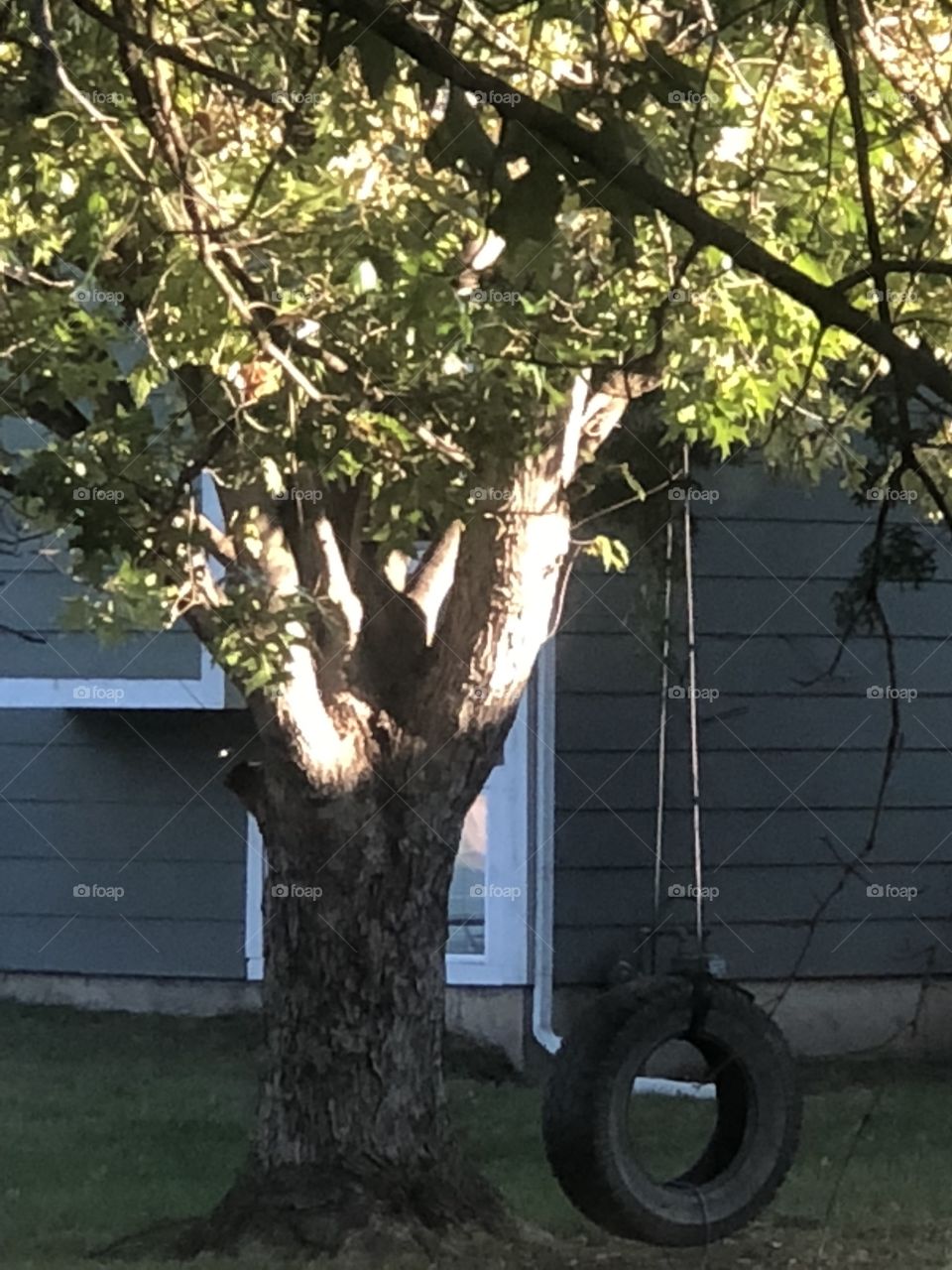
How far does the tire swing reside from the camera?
15.1 feet

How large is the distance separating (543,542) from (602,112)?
3.01 metres

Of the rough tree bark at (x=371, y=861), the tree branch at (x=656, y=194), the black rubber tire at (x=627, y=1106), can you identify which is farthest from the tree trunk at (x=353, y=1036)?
the tree branch at (x=656, y=194)

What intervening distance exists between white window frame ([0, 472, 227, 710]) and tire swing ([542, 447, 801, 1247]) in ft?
15.7

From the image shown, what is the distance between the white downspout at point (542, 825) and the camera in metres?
9.02

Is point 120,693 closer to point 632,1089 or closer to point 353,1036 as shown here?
point 353,1036

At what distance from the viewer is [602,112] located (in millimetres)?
3006

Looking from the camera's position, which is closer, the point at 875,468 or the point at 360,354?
the point at 360,354

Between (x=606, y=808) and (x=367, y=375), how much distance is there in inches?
191

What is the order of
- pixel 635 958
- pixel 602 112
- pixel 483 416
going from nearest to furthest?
pixel 602 112 < pixel 483 416 < pixel 635 958

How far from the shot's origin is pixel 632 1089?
4.74m

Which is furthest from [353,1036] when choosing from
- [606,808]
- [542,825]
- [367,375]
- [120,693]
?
[120,693]

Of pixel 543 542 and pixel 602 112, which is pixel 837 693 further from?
pixel 602 112

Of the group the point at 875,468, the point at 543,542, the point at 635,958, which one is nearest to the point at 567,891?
the point at 635,958

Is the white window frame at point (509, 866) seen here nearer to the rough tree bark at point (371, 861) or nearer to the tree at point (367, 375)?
the tree at point (367, 375)
